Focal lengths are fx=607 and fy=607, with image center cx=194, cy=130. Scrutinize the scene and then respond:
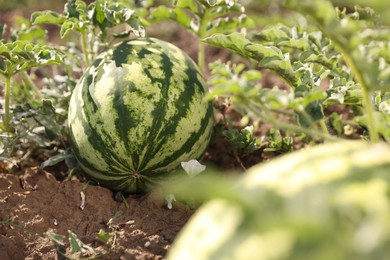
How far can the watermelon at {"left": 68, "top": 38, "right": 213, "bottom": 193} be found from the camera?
2359 mm

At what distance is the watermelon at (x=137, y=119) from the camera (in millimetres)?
2359

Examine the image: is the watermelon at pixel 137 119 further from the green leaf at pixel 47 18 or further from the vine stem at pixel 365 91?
the vine stem at pixel 365 91

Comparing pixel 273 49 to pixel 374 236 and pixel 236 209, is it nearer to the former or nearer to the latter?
pixel 236 209

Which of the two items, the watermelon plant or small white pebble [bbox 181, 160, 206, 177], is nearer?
the watermelon plant

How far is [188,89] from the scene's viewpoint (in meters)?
2.47

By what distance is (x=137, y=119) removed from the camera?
2.35m

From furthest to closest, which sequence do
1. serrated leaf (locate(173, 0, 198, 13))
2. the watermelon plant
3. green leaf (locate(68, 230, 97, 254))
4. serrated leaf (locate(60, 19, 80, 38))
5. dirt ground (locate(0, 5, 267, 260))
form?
serrated leaf (locate(173, 0, 198, 13)), serrated leaf (locate(60, 19, 80, 38)), dirt ground (locate(0, 5, 267, 260)), green leaf (locate(68, 230, 97, 254)), the watermelon plant

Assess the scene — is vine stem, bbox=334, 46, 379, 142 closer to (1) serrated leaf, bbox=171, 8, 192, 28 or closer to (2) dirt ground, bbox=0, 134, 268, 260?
(2) dirt ground, bbox=0, 134, 268, 260

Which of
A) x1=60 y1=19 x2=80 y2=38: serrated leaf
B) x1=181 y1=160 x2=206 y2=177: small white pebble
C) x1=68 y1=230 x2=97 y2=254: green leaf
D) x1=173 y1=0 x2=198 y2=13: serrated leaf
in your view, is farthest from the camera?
x1=173 y1=0 x2=198 y2=13: serrated leaf

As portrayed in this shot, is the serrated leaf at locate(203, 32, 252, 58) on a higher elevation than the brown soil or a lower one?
higher

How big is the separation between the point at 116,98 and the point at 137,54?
0.26 meters

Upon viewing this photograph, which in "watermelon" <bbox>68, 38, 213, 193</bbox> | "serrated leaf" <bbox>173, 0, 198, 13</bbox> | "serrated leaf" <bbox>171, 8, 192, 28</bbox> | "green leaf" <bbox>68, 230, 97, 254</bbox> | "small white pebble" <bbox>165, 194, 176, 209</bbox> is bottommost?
"small white pebble" <bbox>165, 194, 176, 209</bbox>

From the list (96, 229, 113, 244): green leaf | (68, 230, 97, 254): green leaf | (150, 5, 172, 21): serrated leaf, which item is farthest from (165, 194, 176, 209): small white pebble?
(150, 5, 172, 21): serrated leaf

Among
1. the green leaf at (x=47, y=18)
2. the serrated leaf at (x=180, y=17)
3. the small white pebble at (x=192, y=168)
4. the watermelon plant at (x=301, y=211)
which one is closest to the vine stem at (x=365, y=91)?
the watermelon plant at (x=301, y=211)
